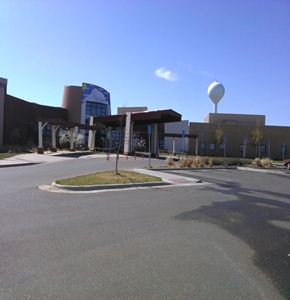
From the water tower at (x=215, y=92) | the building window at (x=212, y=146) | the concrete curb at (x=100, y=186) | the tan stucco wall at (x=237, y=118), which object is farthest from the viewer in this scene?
the water tower at (x=215, y=92)

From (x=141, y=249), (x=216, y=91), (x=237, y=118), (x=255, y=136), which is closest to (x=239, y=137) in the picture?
(x=255, y=136)

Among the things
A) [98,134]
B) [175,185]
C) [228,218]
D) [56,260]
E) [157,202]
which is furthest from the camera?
[98,134]

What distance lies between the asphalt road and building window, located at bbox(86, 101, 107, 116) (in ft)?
162

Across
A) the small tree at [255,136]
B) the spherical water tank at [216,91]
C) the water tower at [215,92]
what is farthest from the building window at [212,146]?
the spherical water tank at [216,91]

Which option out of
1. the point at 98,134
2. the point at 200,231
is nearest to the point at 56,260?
the point at 200,231

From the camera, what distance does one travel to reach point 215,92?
64.0 metres

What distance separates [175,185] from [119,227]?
22.6 feet

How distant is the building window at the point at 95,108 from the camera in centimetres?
5628

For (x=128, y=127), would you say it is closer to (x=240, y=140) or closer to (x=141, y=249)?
(x=240, y=140)

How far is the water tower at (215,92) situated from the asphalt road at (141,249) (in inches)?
2304

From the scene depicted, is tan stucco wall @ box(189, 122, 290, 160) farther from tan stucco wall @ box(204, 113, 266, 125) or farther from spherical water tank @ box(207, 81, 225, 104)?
spherical water tank @ box(207, 81, 225, 104)

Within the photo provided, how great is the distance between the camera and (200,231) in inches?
231

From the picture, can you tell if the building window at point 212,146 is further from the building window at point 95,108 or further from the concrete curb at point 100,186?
the concrete curb at point 100,186

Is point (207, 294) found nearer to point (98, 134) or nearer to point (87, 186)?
point (87, 186)
